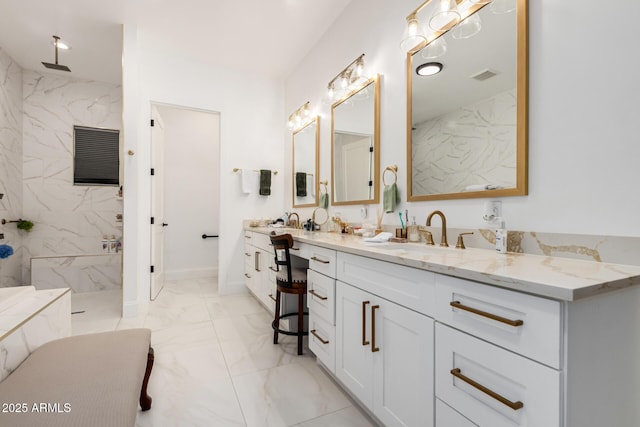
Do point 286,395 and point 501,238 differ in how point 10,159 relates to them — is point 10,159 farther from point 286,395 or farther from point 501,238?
point 501,238

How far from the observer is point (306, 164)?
3531 mm

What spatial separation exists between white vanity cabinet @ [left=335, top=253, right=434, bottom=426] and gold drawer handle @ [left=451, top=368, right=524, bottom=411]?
12cm

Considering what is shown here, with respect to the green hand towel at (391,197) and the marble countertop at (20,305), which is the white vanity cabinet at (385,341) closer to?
the green hand towel at (391,197)

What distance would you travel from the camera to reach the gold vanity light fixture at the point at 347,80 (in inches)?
95.1

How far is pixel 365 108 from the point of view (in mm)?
2445

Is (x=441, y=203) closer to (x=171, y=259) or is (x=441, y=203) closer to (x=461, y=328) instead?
(x=461, y=328)

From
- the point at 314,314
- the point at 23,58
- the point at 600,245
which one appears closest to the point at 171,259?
the point at 23,58

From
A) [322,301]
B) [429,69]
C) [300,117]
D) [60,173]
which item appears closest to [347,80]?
[429,69]

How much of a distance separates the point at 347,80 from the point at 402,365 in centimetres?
226

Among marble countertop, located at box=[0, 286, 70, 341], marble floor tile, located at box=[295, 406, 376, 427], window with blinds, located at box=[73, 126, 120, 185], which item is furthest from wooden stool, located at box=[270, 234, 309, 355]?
window with blinds, located at box=[73, 126, 120, 185]

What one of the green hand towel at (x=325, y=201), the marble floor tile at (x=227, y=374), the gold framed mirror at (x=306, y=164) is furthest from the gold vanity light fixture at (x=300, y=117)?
the marble floor tile at (x=227, y=374)

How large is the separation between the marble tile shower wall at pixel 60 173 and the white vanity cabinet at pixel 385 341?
4112 millimetres

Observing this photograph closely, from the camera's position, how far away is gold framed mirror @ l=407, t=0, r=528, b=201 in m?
1.36

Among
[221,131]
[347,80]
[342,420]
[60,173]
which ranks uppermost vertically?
[347,80]
